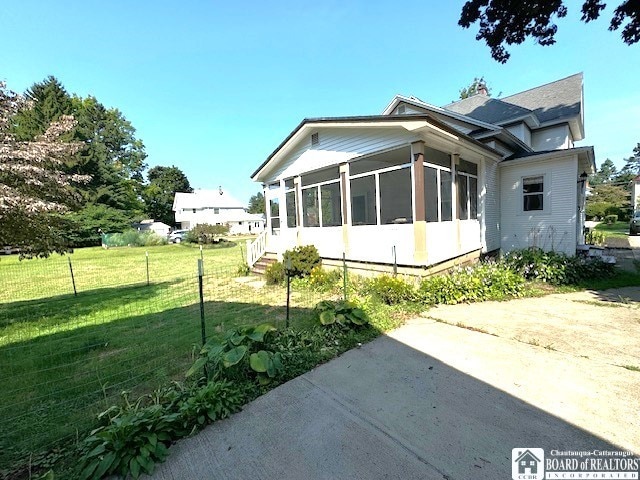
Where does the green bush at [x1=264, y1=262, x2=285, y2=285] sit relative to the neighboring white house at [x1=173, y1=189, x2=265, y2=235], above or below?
below

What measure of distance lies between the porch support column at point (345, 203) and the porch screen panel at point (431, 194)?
2209 mm

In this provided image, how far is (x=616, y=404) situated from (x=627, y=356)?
54.9 inches

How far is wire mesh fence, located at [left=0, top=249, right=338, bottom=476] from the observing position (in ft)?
8.98

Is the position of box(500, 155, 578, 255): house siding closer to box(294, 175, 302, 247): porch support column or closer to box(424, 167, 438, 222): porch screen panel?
box(424, 167, 438, 222): porch screen panel

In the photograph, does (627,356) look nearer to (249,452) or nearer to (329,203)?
(249,452)

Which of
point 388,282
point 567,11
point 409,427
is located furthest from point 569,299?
point 567,11

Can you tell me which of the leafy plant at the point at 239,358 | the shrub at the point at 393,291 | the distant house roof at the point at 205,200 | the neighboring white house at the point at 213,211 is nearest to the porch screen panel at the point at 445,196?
the shrub at the point at 393,291

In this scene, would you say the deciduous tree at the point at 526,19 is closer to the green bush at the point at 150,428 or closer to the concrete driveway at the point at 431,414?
the concrete driveway at the point at 431,414

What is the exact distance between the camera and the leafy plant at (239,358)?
9.61ft

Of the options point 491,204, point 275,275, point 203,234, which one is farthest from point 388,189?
point 203,234

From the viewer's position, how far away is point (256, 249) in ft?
39.0

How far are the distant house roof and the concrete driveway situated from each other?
52972 millimetres

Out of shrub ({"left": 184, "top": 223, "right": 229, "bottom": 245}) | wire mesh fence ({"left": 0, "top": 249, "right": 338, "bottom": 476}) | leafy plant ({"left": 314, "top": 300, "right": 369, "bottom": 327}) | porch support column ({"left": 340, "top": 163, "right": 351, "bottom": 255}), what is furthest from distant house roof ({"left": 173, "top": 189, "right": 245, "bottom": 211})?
leafy plant ({"left": 314, "top": 300, "right": 369, "bottom": 327})

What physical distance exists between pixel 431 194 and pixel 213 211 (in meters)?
50.3
